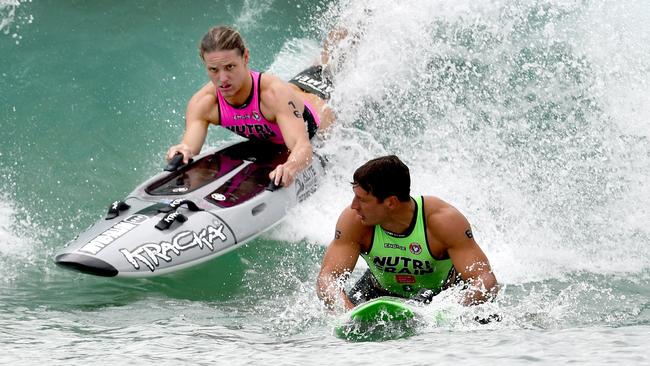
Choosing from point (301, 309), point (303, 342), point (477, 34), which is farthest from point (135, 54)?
point (303, 342)

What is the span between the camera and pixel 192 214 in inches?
255

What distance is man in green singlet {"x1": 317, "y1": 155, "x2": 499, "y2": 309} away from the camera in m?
4.54

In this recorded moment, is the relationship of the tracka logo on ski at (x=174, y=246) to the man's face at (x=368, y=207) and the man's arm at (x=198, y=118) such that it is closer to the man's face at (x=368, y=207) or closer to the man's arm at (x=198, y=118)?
the man's arm at (x=198, y=118)

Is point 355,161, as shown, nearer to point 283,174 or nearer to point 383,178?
point 283,174

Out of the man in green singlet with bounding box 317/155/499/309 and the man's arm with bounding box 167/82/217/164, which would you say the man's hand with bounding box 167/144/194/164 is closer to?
the man's arm with bounding box 167/82/217/164

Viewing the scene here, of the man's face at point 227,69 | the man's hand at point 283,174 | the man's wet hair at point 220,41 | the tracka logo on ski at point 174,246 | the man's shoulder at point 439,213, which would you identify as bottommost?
the man's shoulder at point 439,213

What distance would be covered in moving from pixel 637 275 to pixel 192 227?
294cm

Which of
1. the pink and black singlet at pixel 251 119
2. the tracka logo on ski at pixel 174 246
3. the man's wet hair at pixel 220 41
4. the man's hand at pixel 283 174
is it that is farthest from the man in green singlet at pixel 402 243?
the pink and black singlet at pixel 251 119

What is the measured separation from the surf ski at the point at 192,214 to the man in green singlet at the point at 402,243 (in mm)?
1735

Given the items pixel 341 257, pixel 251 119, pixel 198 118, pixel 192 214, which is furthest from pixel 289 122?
pixel 341 257

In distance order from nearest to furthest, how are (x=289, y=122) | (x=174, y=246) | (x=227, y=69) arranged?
1. (x=174, y=246)
2. (x=227, y=69)
3. (x=289, y=122)

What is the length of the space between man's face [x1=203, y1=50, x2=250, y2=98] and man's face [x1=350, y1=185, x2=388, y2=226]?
7.84 ft

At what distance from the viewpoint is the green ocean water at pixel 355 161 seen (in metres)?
4.65

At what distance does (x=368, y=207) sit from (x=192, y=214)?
2.21 metres
